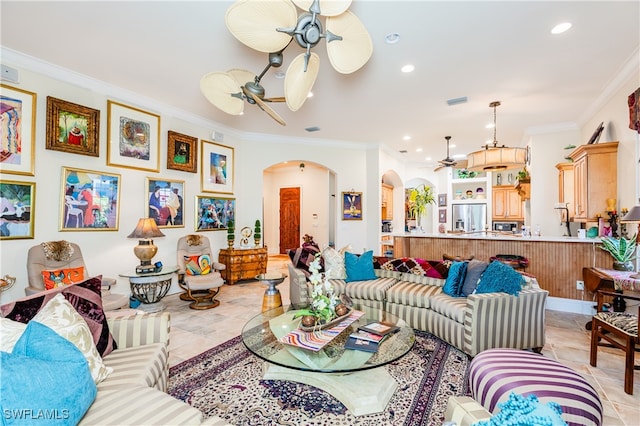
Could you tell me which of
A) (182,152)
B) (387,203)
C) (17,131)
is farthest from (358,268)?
(387,203)

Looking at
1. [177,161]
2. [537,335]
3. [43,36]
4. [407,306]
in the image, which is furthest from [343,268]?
[43,36]

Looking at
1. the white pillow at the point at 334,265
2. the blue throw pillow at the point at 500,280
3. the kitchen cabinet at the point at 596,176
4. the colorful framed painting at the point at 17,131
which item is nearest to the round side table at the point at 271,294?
the white pillow at the point at 334,265

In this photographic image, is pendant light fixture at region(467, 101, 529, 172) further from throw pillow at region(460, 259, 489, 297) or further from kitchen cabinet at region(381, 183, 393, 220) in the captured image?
kitchen cabinet at region(381, 183, 393, 220)

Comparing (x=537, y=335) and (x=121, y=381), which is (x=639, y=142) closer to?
(x=537, y=335)

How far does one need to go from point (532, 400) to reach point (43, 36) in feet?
14.8

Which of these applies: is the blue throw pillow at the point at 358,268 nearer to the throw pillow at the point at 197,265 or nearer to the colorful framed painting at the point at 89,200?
the throw pillow at the point at 197,265

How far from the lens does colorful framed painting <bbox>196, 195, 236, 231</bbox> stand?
17.7 ft

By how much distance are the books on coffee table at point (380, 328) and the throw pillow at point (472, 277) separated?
1179 mm

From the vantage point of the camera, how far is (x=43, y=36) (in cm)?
294

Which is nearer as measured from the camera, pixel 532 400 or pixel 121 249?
pixel 532 400

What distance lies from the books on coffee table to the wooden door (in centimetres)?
720

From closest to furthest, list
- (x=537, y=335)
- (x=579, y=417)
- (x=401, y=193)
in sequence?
(x=579, y=417) → (x=537, y=335) → (x=401, y=193)

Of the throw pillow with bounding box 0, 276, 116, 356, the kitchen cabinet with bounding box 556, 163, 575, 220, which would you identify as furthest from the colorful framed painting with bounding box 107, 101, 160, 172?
the kitchen cabinet with bounding box 556, 163, 575, 220

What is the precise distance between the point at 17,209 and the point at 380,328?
4031mm
